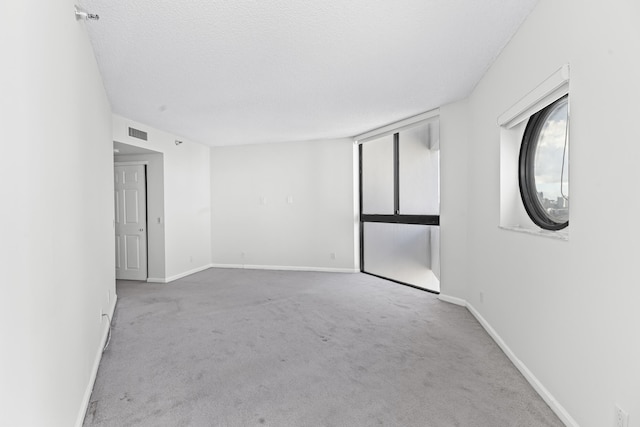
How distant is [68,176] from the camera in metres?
1.86

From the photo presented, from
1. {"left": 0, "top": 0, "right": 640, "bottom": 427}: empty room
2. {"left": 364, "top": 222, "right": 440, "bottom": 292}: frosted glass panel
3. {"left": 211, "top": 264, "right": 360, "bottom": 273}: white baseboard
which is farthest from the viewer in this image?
{"left": 211, "top": 264, "right": 360, "bottom": 273}: white baseboard

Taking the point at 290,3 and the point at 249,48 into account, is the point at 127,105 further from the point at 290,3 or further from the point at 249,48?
the point at 290,3

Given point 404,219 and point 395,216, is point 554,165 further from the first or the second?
point 395,216

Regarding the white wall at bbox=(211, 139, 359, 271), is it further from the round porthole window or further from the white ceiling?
the round porthole window

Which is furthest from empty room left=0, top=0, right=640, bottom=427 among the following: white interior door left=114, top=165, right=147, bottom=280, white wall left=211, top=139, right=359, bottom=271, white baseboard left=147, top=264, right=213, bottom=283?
white wall left=211, top=139, right=359, bottom=271

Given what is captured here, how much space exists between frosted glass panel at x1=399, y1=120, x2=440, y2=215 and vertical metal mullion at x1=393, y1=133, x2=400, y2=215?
0.05 meters

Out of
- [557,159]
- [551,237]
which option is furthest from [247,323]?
[557,159]

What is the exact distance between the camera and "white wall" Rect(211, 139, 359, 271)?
20.7 feet

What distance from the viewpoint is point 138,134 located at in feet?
16.0

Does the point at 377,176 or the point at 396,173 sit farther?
the point at 377,176

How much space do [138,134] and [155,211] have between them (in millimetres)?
1300

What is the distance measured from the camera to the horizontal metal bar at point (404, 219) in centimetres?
477

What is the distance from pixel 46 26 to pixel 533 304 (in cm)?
315

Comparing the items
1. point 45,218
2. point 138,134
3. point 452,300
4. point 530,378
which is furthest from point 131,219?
point 530,378
